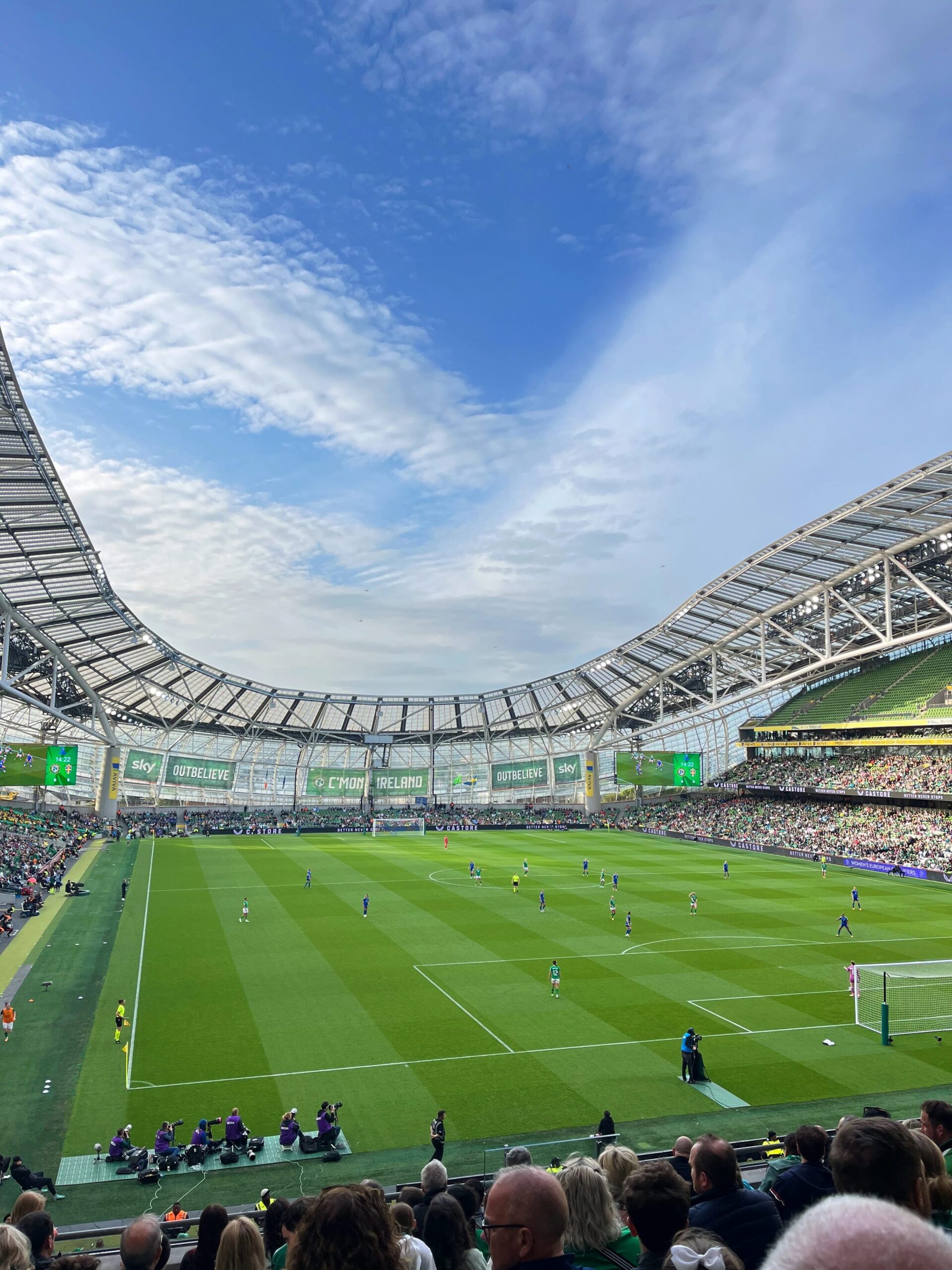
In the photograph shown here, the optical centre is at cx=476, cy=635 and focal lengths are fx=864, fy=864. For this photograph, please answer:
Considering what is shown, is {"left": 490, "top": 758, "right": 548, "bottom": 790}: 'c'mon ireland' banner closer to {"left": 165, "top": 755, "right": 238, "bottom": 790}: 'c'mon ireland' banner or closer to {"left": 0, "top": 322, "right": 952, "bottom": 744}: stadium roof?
{"left": 0, "top": 322, "right": 952, "bottom": 744}: stadium roof

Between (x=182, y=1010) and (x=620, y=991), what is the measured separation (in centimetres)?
1352

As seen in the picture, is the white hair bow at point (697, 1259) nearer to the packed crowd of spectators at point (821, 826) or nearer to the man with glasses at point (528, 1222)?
the man with glasses at point (528, 1222)

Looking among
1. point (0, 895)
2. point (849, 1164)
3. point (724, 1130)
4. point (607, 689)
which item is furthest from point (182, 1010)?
point (607, 689)

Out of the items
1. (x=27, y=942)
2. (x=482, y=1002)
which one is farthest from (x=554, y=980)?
(x=27, y=942)

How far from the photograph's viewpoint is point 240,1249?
5410 millimetres

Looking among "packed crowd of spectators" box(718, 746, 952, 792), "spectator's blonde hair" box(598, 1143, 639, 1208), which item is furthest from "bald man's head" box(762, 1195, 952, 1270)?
"packed crowd of spectators" box(718, 746, 952, 792)

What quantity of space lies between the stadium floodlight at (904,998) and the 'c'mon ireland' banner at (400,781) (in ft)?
234

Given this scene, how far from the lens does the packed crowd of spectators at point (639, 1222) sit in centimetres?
179

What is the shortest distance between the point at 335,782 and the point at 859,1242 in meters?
93.9

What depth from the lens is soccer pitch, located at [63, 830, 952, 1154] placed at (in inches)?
771

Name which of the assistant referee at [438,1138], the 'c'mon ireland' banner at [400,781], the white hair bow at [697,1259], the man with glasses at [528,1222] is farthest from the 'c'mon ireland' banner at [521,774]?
the man with glasses at [528,1222]

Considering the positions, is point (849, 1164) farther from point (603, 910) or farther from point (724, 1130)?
point (603, 910)

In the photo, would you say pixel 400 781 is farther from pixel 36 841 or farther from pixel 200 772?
pixel 36 841

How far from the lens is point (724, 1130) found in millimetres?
17516
